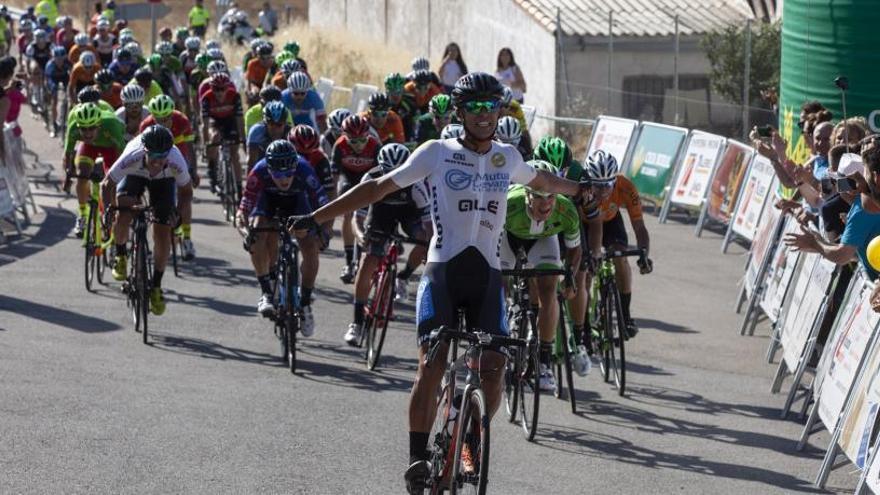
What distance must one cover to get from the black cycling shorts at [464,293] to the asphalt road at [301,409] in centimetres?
149

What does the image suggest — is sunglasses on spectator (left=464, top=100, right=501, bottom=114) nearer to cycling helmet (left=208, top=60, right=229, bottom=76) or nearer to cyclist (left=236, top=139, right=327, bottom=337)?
cyclist (left=236, top=139, right=327, bottom=337)

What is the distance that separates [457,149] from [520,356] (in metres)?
2.85

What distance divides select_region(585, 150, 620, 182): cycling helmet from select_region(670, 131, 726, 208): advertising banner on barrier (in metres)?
9.95

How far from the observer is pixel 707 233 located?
870 inches

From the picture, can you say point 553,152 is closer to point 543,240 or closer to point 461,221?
point 543,240

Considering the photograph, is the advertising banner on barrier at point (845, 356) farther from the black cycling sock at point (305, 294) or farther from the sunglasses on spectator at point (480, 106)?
the black cycling sock at point (305, 294)

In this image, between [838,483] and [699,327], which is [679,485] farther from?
[699,327]

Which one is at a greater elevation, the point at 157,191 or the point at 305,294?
the point at 157,191

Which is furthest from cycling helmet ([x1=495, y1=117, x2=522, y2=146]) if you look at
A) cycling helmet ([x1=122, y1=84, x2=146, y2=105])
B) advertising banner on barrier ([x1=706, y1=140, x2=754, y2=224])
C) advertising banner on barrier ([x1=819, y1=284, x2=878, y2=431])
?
advertising banner on barrier ([x1=706, y1=140, x2=754, y2=224])

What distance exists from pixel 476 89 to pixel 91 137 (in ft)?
30.1

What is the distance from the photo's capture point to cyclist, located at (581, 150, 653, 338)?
1223 centimetres

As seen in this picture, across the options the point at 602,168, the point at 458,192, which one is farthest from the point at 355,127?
the point at 458,192

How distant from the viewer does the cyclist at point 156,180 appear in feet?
47.2

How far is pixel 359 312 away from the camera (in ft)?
45.7
